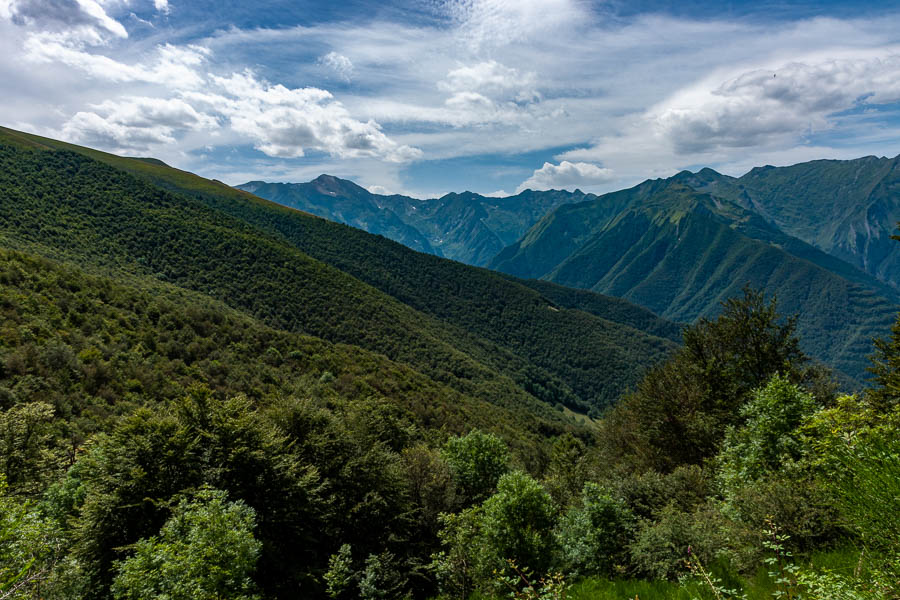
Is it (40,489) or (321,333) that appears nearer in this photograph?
(40,489)

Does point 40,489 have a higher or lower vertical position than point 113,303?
lower

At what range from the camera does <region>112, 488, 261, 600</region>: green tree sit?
10820 millimetres

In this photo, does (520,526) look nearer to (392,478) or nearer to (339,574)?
(339,574)

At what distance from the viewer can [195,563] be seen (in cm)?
1122

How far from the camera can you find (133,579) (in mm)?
11086

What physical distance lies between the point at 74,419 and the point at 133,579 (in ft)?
99.2

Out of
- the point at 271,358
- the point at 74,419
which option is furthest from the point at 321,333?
the point at 74,419

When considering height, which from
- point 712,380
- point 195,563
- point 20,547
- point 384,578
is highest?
point 712,380

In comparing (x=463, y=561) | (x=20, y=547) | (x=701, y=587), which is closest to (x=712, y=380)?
(x=463, y=561)

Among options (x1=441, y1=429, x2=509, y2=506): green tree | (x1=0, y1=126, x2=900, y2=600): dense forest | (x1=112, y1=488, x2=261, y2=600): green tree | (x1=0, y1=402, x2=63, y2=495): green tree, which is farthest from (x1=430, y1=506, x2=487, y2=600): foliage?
(x1=0, y1=402, x2=63, y2=495): green tree

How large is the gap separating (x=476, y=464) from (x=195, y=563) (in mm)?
22175

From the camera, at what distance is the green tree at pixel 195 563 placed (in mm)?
10820

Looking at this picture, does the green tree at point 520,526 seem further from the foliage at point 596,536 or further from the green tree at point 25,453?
the green tree at point 25,453

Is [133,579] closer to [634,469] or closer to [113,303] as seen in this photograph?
[634,469]
